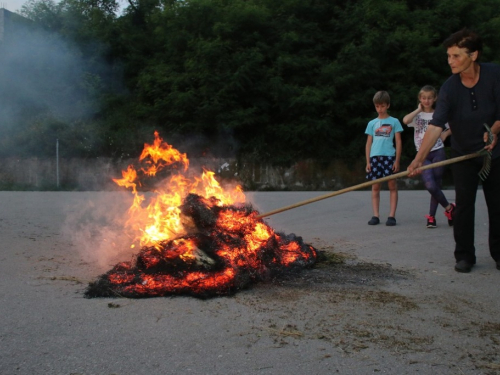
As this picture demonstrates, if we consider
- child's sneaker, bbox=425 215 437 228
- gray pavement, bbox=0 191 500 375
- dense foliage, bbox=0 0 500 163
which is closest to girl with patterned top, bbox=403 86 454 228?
child's sneaker, bbox=425 215 437 228

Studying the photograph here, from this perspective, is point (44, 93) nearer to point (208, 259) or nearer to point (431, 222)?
point (431, 222)

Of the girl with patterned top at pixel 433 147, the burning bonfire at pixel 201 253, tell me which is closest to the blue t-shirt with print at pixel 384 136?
the girl with patterned top at pixel 433 147

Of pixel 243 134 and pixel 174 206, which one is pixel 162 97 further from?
pixel 174 206

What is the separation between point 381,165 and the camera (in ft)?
23.7

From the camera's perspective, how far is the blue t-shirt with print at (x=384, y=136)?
7.20m

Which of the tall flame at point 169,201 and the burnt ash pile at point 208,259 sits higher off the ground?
the tall flame at point 169,201

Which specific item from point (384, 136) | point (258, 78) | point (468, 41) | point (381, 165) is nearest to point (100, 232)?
point (381, 165)

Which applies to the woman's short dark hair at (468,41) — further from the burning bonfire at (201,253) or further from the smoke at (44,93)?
the smoke at (44,93)

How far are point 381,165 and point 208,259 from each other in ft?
13.1

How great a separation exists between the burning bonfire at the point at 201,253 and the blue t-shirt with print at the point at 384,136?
9.37 ft

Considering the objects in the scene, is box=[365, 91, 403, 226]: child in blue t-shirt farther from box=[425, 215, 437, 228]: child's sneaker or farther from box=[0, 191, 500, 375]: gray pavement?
box=[0, 191, 500, 375]: gray pavement

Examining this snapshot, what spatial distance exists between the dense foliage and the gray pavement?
40.0 ft

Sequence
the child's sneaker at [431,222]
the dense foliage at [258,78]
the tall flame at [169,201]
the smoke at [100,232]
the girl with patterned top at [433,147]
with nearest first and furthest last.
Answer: the tall flame at [169,201], the smoke at [100,232], the girl with patterned top at [433,147], the child's sneaker at [431,222], the dense foliage at [258,78]

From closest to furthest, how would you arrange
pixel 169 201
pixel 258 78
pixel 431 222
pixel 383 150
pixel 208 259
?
pixel 208 259 < pixel 169 201 < pixel 431 222 < pixel 383 150 < pixel 258 78
